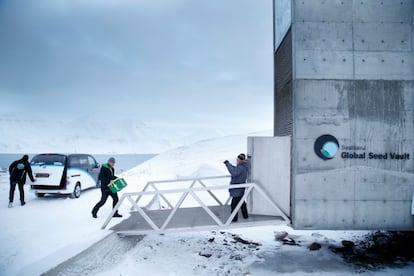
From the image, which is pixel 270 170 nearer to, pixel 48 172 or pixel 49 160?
pixel 48 172

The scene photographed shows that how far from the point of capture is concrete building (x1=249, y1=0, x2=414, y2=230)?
578 cm

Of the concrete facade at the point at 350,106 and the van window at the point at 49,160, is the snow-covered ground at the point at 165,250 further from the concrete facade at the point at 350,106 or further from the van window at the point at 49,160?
the van window at the point at 49,160

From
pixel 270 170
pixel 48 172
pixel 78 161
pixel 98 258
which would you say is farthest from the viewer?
pixel 78 161

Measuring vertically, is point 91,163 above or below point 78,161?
below

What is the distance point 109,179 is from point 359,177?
6127 mm

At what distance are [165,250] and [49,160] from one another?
636cm

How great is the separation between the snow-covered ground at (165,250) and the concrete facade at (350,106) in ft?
4.24

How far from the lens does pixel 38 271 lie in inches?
172

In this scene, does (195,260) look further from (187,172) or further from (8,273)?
(187,172)

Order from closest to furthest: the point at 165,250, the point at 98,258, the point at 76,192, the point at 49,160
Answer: the point at 98,258, the point at 165,250, the point at 49,160, the point at 76,192

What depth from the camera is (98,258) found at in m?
5.40

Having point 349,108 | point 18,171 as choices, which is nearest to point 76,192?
point 18,171

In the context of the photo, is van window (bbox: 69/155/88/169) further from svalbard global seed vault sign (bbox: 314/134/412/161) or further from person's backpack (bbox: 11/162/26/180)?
svalbard global seed vault sign (bbox: 314/134/412/161)

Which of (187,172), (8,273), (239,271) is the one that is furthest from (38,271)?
(187,172)
